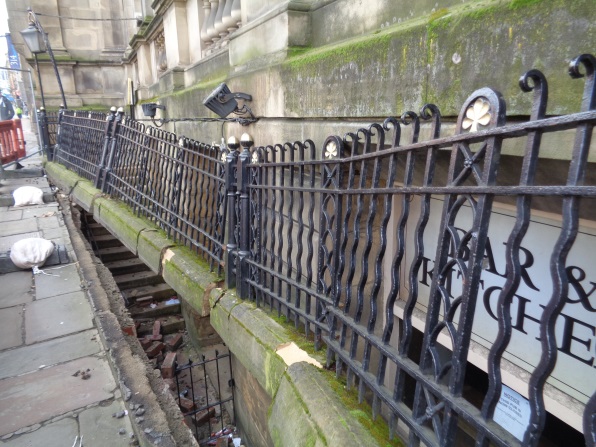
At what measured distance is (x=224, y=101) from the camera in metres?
4.04

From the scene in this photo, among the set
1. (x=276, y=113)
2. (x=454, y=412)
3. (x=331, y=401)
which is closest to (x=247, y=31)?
(x=276, y=113)

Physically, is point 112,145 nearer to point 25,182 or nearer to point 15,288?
point 15,288

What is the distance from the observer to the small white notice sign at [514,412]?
2.22 meters

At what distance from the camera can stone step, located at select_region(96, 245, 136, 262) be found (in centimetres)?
792

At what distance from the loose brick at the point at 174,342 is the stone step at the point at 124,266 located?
195 centimetres

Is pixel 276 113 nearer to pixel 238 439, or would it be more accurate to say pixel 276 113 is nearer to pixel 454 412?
pixel 454 412

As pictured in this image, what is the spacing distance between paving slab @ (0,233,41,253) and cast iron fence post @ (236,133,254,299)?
3.91 meters

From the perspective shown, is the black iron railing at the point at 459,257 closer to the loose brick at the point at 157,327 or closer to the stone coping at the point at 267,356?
the stone coping at the point at 267,356

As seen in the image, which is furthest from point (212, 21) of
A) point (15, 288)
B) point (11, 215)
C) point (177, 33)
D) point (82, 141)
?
point (11, 215)

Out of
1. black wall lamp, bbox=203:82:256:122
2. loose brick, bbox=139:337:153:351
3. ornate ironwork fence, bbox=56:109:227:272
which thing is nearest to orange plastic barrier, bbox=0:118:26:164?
ornate ironwork fence, bbox=56:109:227:272

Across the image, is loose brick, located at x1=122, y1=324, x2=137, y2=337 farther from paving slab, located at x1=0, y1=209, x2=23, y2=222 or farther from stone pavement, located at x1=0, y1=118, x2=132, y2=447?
paving slab, located at x1=0, y1=209, x2=23, y2=222

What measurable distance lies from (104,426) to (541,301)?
2615mm

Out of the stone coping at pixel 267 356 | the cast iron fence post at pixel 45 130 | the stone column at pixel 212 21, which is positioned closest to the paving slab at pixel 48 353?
the stone coping at pixel 267 356

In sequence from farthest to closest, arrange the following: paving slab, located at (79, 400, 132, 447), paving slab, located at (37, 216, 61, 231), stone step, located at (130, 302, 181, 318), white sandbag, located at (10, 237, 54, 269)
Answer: stone step, located at (130, 302, 181, 318) → paving slab, located at (37, 216, 61, 231) → white sandbag, located at (10, 237, 54, 269) → paving slab, located at (79, 400, 132, 447)
